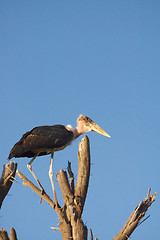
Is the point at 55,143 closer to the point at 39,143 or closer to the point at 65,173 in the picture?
the point at 39,143

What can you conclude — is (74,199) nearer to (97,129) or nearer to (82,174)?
(82,174)

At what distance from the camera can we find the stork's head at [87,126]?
422 inches

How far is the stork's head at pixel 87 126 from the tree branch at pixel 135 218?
128 inches

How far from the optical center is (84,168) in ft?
25.9

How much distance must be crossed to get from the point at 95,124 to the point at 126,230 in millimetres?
4032

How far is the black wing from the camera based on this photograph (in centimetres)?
949

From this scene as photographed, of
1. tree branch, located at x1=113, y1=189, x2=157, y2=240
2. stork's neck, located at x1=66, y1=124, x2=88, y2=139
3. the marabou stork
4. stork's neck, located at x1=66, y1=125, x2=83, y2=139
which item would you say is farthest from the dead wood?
stork's neck, located at x1=66, y1=124, x2=88, y2=139

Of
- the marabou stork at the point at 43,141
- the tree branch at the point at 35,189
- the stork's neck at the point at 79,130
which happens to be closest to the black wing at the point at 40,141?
the marabou stork at the point at 43,141

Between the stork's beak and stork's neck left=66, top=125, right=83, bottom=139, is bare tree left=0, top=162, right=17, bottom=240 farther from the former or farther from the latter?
the stork's beak

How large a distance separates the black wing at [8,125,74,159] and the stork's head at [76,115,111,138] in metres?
0.67

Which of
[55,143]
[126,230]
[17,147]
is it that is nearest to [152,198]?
[126,230]

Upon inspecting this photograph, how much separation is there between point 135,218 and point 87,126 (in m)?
3.80

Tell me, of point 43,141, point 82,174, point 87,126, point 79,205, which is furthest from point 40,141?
point 79,205

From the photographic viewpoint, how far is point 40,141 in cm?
964
